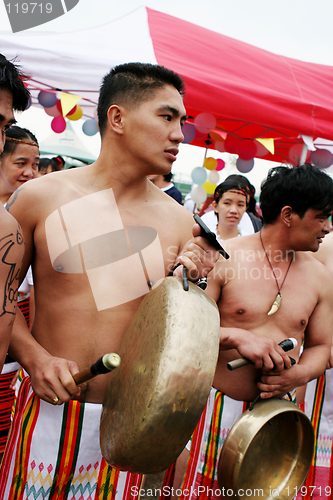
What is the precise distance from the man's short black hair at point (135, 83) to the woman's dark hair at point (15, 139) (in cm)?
145

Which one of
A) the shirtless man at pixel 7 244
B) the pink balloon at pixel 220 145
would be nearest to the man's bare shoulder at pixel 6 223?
the shirtless man at pixel 7 244

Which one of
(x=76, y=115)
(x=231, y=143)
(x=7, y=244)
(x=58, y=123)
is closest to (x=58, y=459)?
(x=7, y=244)

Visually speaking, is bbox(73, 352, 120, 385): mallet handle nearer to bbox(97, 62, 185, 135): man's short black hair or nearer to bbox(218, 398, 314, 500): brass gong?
bbox(218, 398, 314, 500): brass gong

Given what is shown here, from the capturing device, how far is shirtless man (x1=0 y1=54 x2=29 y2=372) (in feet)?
3.64

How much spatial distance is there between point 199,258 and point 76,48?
10.3ft

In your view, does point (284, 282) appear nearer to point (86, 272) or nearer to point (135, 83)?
point (86, 272)

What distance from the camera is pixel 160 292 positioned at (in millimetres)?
1125

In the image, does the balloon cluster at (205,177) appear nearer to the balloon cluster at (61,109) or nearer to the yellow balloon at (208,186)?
the yellow balloon at (208,186)

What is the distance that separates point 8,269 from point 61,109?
465 centimetres

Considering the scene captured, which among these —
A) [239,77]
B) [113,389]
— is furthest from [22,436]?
[239,77]

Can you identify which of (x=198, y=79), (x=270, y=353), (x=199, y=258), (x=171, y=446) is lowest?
(x=171, y=446)

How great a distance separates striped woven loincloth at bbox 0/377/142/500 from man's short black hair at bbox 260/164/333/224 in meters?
1.48

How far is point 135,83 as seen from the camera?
149cm

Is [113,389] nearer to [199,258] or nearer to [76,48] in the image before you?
[199,258]
